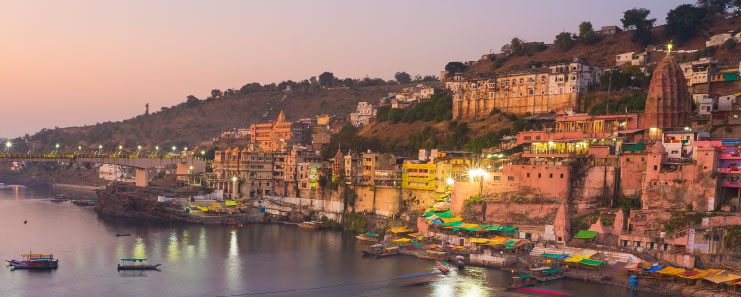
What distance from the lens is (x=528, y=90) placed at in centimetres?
4806

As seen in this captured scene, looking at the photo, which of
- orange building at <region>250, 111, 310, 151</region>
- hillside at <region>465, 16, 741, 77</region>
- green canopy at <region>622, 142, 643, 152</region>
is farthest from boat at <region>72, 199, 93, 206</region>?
green canopy at <region>622, 142, 643, 152</region>

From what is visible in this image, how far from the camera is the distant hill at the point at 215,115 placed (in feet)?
300

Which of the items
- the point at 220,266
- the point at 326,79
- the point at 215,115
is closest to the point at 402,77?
the point at 326,79

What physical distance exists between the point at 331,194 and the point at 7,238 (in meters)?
19.8

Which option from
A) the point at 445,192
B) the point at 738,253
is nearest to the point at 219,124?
the point at 445,192

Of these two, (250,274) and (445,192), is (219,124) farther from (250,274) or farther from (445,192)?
(250,274)

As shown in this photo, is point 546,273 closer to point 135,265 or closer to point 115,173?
point 135,265

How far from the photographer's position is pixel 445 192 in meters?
39.2

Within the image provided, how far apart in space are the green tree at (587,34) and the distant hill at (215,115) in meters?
32.8

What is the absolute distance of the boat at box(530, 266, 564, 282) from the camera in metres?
A: 27.1

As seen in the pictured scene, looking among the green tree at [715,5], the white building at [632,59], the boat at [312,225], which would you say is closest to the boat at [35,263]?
the boat at [312,225]

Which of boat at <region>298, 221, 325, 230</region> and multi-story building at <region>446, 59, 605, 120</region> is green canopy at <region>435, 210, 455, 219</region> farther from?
multi-story building at <region>446, 59, 605, 120</region>

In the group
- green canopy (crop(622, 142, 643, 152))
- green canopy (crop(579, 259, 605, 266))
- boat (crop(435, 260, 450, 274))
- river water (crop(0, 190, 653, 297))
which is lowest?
river water (crop(0, 190, 653, 297))

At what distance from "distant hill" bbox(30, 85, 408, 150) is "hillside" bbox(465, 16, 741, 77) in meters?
28.5
